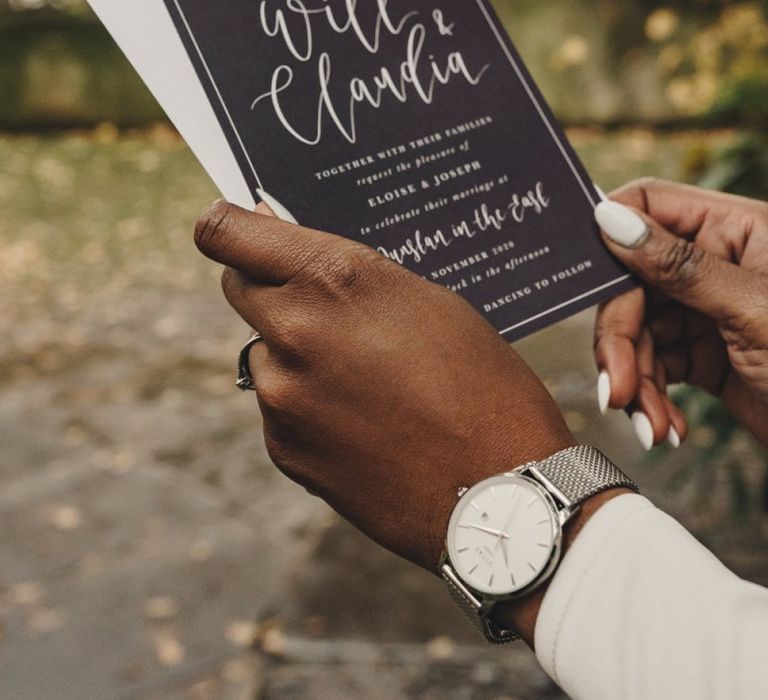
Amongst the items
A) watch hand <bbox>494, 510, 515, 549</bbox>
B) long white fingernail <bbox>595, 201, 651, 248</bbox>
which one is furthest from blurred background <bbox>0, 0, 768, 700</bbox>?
watch hand <bbox>494, 510, 515, 549</bbox>

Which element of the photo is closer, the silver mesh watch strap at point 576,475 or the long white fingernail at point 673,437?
the silver mesh watch strap at point 576,475

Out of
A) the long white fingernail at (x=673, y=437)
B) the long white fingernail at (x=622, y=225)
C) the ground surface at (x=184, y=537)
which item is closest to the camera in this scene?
the long white fingernail at (x=622, y=225)

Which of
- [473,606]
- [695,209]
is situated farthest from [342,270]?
[695,209]

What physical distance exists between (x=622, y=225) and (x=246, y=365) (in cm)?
68

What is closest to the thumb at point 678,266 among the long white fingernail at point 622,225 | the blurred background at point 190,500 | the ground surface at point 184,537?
the long white fingernail at point 622,225

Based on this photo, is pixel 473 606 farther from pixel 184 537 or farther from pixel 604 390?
pixel 184 537

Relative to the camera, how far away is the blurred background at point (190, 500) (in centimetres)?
254

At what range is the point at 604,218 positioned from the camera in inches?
57.5

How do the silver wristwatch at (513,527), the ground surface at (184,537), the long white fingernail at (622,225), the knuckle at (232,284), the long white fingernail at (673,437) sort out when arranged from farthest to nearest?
the ground surface at (184,537) → the long white fingernail at (673,437) → the long white fingernail at (622,225) → the knuckle at (232,284) → the silver wristwatch at (513,527)

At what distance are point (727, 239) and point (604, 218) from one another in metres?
0.38

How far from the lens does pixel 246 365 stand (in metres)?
1.21

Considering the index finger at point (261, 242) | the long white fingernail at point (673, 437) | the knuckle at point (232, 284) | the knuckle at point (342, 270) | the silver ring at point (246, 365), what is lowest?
the long white fingernail at point (673, 437)

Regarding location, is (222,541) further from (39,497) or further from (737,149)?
(737,149)

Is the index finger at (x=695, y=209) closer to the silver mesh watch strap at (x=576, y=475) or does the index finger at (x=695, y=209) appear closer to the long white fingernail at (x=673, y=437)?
the long white fingernail at (x=673, y=437)
